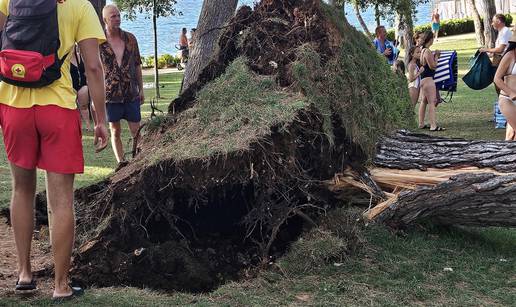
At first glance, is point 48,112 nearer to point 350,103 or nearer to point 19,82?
point 19,82

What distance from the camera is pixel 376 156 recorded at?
6289 millimetres

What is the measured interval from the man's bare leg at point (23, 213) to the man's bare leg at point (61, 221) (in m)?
0.21

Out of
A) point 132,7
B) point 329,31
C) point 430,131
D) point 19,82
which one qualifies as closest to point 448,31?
point 132,7

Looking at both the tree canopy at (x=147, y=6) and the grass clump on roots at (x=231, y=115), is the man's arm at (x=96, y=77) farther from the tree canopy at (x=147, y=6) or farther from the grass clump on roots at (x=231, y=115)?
the tree canopy at (x=147, y=6)

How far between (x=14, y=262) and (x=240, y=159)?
2.04 metres

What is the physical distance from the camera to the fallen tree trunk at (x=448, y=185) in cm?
553

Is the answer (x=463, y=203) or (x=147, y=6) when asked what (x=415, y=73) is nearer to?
(x=463, y=203)

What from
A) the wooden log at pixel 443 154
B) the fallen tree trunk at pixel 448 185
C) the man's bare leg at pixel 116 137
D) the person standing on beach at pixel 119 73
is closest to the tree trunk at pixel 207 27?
the person standing on beach at pixel 119 73

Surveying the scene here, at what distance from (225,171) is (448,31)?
41.9 metres

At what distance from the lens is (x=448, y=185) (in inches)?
221

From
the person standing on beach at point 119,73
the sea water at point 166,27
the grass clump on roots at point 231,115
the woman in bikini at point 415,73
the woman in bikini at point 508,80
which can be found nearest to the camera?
the grass clump on roots at point 231,115

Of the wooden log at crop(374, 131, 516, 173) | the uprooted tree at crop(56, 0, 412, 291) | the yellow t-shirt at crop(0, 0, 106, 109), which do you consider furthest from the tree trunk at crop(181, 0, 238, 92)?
the yellow t-shirt at crop(0, 0, 106, 109)

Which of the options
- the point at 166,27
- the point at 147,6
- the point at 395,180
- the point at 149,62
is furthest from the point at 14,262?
the point at 166,27

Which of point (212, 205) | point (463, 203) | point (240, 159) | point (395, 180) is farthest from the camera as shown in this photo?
point (212, 205)
